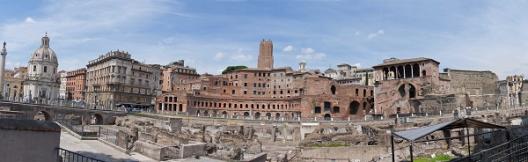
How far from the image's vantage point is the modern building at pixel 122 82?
10231 cm

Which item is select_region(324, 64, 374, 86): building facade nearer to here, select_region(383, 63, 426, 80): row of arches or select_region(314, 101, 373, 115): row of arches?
select_region(314, 101, 373, 115): row of arches

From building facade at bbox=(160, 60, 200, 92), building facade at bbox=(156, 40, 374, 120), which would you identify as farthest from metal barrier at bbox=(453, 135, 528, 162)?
building facade at bbox=(160, 60, 200, 92)

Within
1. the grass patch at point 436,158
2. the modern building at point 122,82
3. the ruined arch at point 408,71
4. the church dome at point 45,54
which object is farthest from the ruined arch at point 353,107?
the church dome at point 45,54

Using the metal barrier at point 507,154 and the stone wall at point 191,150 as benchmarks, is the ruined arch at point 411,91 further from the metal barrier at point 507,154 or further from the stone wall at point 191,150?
the metal barrier at point 507,154

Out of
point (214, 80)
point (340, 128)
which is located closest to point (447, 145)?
point (340, 128)

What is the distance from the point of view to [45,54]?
97.1 metres

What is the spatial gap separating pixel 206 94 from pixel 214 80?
9.39m

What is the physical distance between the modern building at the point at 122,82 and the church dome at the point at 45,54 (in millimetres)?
12075

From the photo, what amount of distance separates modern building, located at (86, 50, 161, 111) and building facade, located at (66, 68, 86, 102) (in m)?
9.59

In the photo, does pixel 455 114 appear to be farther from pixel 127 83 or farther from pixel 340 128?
pixel 127 83

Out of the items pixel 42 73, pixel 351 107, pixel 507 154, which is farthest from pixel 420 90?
pixel 42 73

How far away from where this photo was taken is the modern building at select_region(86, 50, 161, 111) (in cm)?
10231

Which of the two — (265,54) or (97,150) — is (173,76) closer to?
(265,54)

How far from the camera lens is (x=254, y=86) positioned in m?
114
